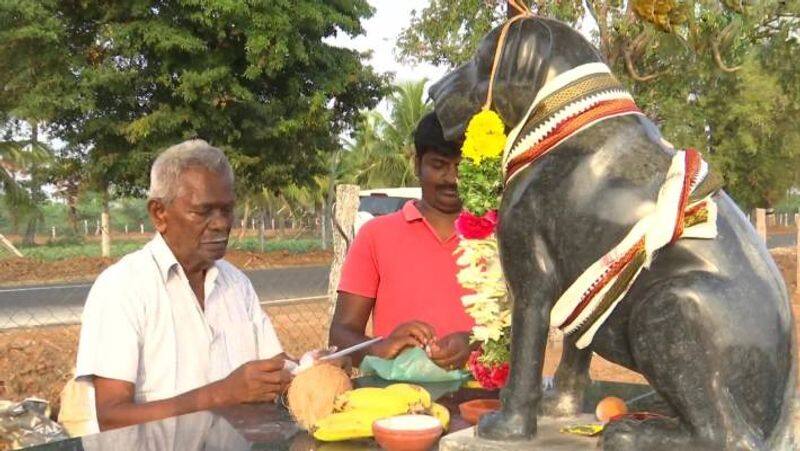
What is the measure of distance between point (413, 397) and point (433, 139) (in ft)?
4.79

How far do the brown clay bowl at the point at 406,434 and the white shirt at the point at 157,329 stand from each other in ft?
3.81

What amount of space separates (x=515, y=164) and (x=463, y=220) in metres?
0.58

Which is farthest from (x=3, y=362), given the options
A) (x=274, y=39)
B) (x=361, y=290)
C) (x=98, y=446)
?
(x=274, y=39)

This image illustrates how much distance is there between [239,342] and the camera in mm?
2938

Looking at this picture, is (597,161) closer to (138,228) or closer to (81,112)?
(81,112)

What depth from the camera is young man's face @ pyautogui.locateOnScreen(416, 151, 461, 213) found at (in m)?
3.19

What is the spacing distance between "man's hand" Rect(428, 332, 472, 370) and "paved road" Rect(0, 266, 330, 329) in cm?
943

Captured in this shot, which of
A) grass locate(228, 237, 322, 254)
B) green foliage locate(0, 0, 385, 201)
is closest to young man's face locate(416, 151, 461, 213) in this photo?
green foliage locate(0, 0, 385, 201)

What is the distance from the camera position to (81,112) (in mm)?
16719

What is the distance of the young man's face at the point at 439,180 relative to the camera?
10.5 feet

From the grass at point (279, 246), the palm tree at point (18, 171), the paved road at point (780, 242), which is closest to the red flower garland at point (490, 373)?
the palm tree at point (18, 171)

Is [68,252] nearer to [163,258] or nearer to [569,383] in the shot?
[163,258]

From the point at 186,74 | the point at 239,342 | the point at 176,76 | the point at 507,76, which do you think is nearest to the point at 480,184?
the point at 507,76

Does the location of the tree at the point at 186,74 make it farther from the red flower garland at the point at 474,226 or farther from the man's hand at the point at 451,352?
the red flower garland at the point at 474,226
